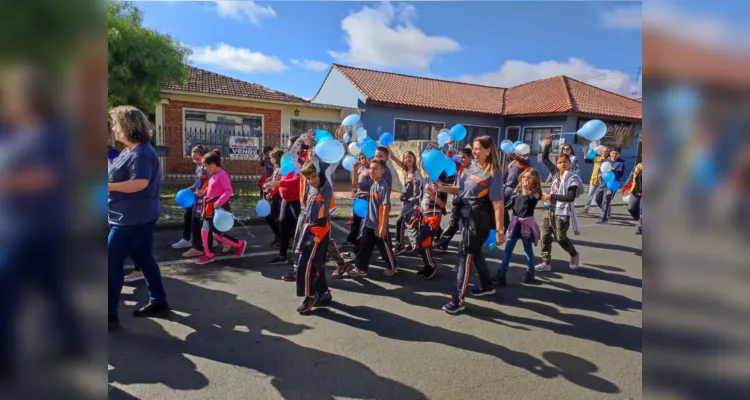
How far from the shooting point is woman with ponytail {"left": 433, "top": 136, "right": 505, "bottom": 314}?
385 cm

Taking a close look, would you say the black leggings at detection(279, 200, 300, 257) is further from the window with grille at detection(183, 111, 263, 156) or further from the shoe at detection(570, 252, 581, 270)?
the window with grille at detection(183, 111, 263, 156)

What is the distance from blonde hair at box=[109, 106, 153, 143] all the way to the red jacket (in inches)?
83.9

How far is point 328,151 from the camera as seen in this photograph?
395 centimetres

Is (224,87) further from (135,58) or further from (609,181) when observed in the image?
(609,181)

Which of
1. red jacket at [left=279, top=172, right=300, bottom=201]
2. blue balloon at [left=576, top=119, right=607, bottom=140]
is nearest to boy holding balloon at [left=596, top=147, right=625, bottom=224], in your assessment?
blue balloon at [left=576, top=119, right=607, bottom=140]

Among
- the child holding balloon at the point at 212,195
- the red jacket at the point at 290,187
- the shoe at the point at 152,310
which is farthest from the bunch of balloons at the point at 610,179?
the shoe at the point at 152,310

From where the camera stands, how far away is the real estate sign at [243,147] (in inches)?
577

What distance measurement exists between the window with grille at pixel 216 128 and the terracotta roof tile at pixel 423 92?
5053mm

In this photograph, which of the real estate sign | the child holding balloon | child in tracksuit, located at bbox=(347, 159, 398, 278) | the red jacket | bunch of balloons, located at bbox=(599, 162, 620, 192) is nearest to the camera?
child in tracksuit, located at bbox=(347, 159, 398, 278)

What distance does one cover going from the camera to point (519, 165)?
5945mm

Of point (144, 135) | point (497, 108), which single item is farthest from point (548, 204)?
point (497, 108)

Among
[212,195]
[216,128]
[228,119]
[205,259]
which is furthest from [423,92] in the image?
[205,259]

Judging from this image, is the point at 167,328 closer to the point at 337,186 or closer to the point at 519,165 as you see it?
the point at 519,165

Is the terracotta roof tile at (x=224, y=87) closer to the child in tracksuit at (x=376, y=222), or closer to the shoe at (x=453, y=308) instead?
the child in tracksuit at (x=376, y=222)
